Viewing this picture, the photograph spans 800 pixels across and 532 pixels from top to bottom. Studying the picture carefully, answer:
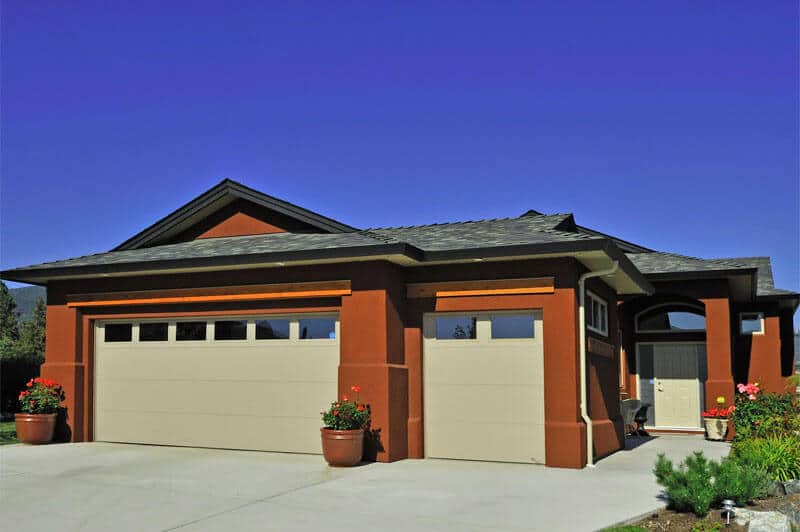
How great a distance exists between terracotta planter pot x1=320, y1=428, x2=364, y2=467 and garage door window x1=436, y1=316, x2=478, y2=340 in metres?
2.30

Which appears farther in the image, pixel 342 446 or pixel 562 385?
pixel 562 385

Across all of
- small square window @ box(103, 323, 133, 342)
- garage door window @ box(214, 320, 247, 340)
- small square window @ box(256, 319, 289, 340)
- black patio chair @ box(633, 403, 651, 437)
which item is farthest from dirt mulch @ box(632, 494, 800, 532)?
small square window @ box(103, 323, 133, 342)

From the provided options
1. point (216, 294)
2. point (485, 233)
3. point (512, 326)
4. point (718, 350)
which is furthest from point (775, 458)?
point (216, 294)

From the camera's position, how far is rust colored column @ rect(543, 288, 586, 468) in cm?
1266

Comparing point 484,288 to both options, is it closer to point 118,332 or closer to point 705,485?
point 705,485

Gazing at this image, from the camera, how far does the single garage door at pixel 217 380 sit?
14.2 meters

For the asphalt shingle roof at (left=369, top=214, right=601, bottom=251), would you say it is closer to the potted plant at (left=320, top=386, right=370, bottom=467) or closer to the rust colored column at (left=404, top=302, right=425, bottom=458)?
the rust colored column at (left=404, top=302, right=425, bottom=458)

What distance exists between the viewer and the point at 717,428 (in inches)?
712

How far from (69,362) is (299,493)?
7770mm

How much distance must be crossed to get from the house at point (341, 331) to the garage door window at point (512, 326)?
0.08 ft

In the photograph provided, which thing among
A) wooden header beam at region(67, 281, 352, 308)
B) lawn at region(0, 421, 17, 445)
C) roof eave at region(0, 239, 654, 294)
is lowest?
lawn at region(0, 421, 17, 445)

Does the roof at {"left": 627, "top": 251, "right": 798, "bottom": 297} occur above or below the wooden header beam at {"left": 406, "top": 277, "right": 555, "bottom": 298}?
above

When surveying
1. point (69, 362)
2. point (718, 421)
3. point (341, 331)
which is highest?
point (341, 331)

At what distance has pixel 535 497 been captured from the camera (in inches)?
400
